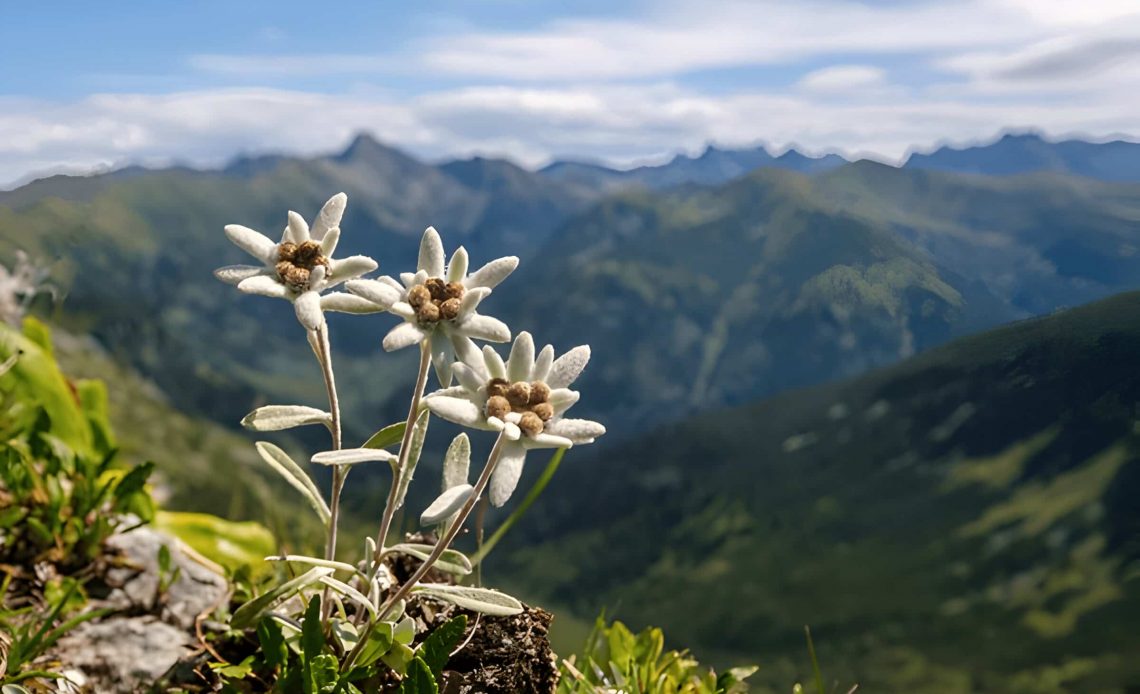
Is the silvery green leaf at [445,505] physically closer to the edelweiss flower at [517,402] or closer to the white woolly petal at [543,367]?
the edelweiss flower at [517,402]

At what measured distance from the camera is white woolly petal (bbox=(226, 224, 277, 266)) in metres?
2.43

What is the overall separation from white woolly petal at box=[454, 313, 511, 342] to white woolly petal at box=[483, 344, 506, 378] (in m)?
0.08

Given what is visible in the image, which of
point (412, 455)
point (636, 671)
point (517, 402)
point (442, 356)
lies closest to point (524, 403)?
point (517, 402)

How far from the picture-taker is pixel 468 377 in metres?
2.17

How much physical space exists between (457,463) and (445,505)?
0.53m

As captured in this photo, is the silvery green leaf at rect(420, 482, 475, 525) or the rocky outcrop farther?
the rocky outcrop

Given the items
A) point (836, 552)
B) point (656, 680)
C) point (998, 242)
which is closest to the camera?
point (656, 680)

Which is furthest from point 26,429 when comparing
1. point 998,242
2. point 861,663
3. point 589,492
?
point 589,492

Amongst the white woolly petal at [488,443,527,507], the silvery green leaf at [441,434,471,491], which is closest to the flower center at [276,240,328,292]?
the silvery green leaf at [441,434,471,491]

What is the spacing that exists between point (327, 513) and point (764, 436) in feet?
294

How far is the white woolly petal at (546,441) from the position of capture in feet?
6.62

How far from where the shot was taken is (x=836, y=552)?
60.0 metres

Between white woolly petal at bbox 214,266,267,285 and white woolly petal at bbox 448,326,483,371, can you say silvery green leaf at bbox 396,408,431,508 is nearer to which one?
white woolly petal at bbox 448,326,483,371

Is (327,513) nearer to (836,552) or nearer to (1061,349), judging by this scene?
(1061,349)
